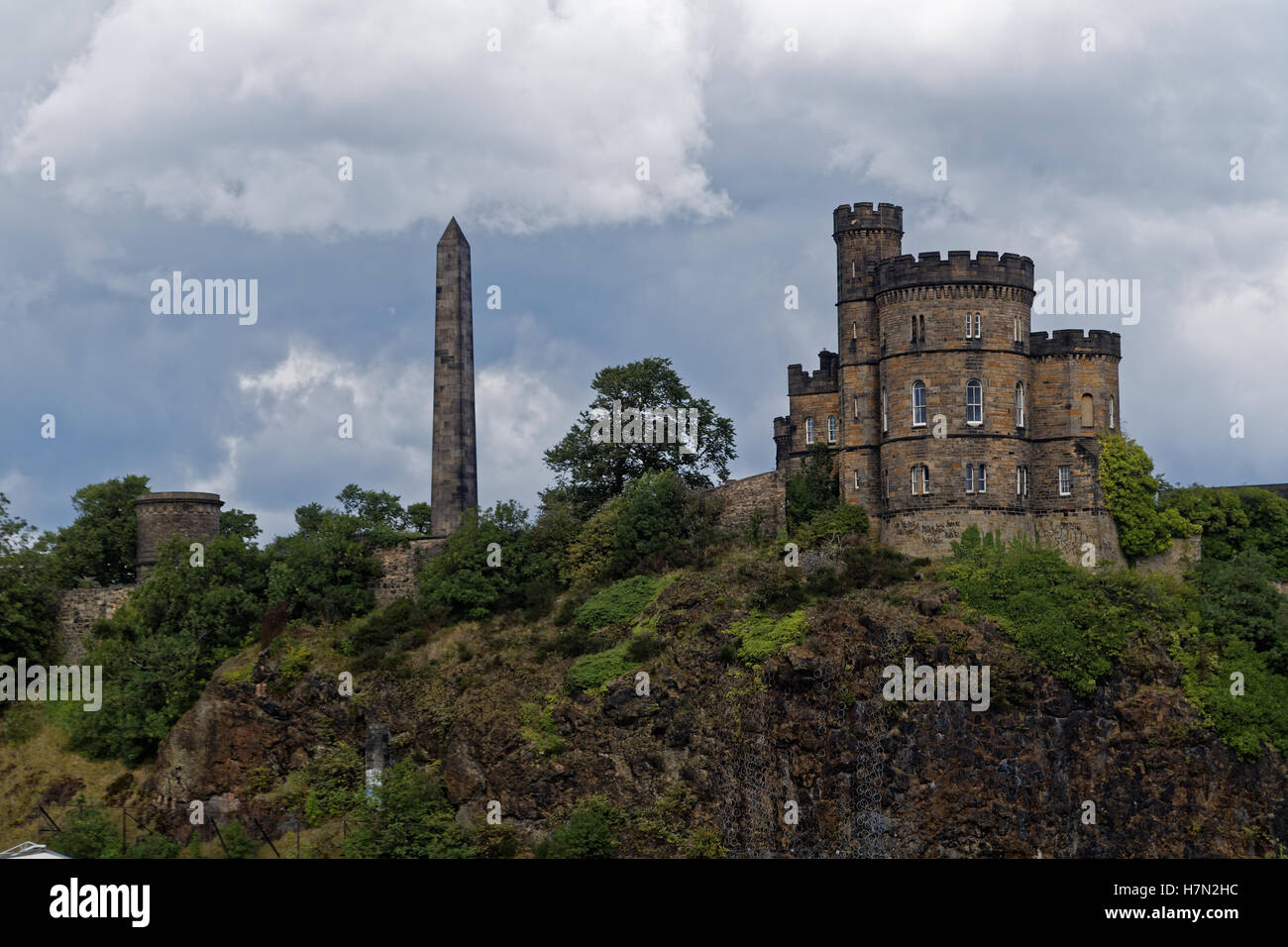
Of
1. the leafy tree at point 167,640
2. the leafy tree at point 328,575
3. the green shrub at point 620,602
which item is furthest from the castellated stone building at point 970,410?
the leafy tree at point 167,640

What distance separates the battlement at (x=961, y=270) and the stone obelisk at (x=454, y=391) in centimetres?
2026

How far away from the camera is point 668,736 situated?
182 ft

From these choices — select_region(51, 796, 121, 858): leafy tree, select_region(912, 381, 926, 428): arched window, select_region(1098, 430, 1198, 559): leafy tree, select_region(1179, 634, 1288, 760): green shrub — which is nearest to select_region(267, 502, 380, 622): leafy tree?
select_region(51, 796, 121, 858): leafy tree

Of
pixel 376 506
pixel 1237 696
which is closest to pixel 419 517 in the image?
pixel 376 506

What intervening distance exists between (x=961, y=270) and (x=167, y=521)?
3811 centimetres

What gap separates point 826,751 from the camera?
52.8m

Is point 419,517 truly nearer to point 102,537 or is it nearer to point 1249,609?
point 102,537

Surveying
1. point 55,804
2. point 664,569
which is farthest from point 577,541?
point 55,804

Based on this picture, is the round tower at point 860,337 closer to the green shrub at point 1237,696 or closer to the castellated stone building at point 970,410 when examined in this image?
the castellated stone building at point 970,410

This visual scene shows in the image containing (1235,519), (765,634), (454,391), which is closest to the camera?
(765,634)

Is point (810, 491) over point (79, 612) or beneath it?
over

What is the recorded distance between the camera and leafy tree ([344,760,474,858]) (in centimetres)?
5319
